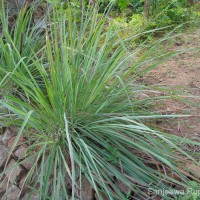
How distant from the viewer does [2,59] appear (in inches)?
96.8

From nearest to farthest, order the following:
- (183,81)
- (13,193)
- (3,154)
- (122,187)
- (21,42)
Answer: (122,187) → (13,193) → (3,154) → (21,42) → (183,81)

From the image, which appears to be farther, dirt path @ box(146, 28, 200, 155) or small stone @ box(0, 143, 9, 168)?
dirt path @ box(146, 28, 200, 155)

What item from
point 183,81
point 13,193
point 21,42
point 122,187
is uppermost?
point 21,42

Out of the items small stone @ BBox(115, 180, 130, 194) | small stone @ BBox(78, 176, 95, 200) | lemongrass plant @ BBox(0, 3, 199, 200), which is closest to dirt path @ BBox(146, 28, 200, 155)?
lemongrass plant @ BBox(0, 3, 199, 200)

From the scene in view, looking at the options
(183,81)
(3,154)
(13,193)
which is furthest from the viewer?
(183,81)

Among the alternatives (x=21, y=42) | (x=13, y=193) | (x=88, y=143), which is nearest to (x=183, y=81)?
(x=88, y=143)

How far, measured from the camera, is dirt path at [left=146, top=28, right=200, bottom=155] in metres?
2.18

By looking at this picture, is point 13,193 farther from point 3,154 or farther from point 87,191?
point 87,191

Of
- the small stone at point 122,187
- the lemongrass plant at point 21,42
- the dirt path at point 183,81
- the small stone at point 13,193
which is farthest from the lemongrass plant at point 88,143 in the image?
the lemongrass plant at point 21,42

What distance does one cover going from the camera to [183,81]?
110 inches

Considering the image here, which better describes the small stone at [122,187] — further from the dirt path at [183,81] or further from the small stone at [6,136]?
the small stone at [6,136]

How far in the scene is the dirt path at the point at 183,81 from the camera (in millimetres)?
2178

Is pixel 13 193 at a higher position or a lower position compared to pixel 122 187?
lower

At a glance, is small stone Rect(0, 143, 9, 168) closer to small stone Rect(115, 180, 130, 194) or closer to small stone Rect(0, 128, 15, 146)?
small stone Rect(0, 128, 15, 146)
